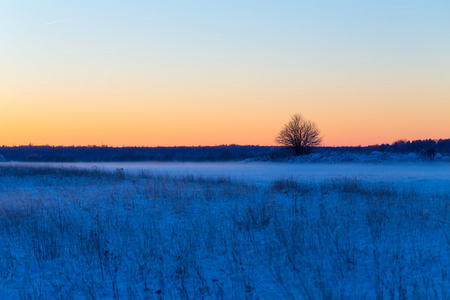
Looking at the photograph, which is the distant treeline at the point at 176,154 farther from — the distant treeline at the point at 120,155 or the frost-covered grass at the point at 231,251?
the frost-covered grass at the point at 231,251

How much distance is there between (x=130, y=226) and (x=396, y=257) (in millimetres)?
6490

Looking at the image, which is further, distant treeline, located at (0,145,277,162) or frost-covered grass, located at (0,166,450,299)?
distant treeline, located at (0,145,277,162)

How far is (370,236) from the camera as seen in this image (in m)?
7.69

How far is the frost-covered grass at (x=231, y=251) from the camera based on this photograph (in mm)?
5445

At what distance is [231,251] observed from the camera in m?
7.20

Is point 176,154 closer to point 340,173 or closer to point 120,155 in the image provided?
point 120,155

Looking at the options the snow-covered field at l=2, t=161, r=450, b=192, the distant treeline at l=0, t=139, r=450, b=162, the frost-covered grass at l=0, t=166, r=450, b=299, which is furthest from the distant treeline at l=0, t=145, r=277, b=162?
the frost-covered grass at l=0, t=166, r=450, b=299

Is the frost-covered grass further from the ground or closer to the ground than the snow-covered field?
closer to the ground

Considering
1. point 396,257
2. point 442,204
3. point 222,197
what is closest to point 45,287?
point 396,257

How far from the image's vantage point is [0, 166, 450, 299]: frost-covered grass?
5.45m

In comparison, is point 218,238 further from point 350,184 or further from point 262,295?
point 350,184

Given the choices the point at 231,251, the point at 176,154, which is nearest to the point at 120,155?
the point at 176,154

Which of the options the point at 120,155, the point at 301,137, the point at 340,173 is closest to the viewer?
the point at 340,173

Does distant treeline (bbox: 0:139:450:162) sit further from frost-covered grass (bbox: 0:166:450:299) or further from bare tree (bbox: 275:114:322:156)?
frost-covered grass (bbox: 0:166:450:299)
